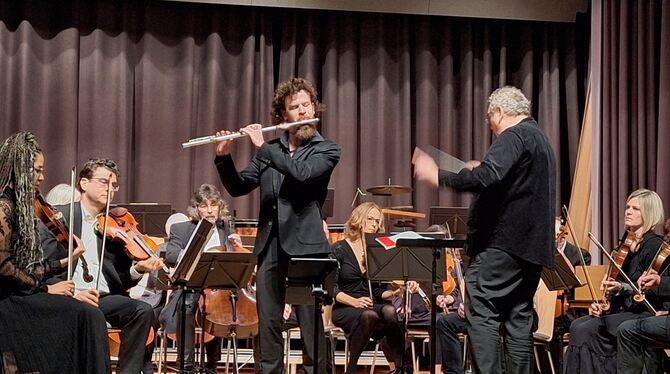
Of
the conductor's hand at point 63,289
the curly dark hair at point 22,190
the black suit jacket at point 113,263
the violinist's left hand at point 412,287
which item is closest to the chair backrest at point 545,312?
the violinist's left hand at point 412,287

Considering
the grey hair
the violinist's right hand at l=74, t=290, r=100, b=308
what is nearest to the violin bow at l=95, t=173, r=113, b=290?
the violinist's right hand at l=74, t=290, r=100, b=308

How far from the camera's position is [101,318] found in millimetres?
3891

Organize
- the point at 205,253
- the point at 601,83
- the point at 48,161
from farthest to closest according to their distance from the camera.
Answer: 1. the point at 48,161
2. the point at 601,83
3. the point at 205,253

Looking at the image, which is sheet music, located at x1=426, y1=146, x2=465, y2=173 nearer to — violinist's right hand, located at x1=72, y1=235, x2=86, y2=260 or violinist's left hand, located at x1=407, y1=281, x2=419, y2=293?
violinist's right hand, located at x1=72, y1=235, x2=86, y2=260

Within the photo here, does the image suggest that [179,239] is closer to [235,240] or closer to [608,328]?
[235,240]

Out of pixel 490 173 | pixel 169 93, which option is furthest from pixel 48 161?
pixel 490 173

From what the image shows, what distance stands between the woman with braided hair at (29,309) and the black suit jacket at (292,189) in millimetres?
851

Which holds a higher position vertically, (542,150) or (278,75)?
(278,75)

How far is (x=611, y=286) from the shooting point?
16.7ft

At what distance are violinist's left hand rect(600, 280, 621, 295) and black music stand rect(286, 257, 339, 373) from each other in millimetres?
1994

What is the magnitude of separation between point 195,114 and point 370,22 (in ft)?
7.03

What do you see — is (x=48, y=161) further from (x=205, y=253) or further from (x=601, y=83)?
(x=601, y=83)

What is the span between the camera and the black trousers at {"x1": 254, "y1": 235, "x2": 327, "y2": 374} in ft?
12.6

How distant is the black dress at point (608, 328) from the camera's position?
5191 mm
